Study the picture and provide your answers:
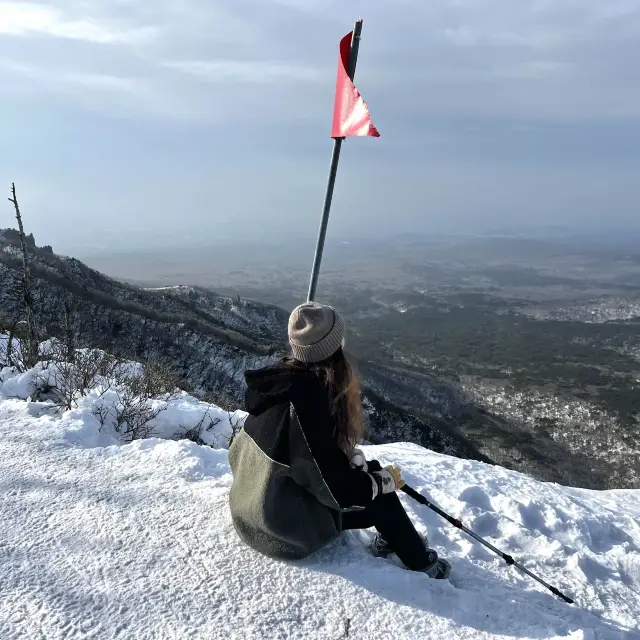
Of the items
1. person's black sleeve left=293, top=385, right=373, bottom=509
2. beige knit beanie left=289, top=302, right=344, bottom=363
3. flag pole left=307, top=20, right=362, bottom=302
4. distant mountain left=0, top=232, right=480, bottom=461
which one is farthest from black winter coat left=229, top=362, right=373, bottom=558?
distant mountain left=0, top=232, right=480, bottom=461

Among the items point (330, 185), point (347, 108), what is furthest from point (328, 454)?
point (347, 108)

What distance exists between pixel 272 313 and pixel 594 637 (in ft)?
208

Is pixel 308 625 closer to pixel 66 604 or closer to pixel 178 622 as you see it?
pixel 178 622

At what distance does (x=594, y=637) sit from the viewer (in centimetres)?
325

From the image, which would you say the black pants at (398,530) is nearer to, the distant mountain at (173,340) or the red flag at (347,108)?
the red flag at (347,108)

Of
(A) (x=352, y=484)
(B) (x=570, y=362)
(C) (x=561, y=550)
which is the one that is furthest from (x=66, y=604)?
(B) (x=570, y=362)

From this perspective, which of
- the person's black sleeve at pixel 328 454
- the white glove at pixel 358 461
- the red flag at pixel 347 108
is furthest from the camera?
the red flag at pixel 347 108

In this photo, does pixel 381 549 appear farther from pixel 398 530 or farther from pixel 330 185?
pixel 330 185

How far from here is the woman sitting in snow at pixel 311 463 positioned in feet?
11.3

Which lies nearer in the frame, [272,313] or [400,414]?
[400,414]

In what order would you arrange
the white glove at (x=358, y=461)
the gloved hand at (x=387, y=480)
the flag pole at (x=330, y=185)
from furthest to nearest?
the flag pole at (x=330, y=185) < the white glove at (x=358, y=461) < the gloved hand at (x=387, y=480)

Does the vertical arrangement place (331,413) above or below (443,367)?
above

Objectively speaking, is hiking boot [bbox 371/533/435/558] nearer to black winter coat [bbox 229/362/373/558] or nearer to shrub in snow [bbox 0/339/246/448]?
black winter coat [bbox 229/362/373/558]

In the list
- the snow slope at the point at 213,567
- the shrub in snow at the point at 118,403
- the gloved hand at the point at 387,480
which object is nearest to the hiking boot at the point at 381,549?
the snow slope at the point at 213,567
